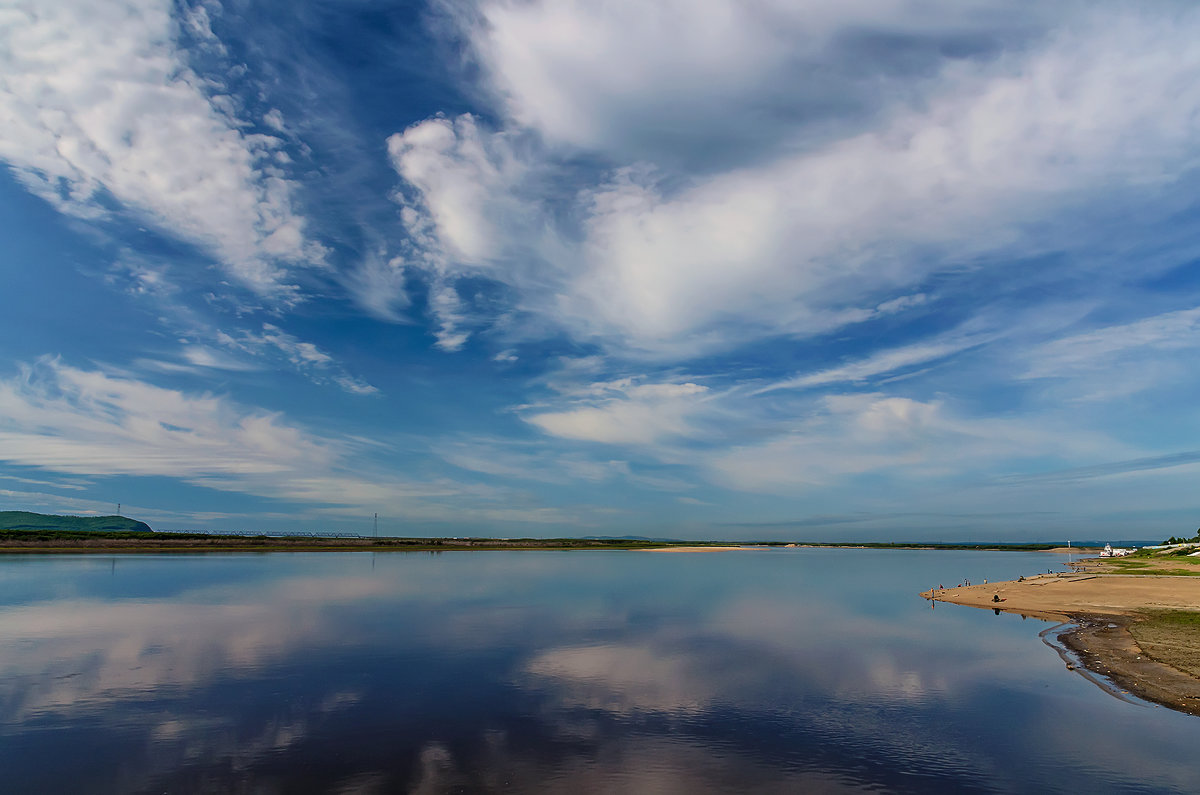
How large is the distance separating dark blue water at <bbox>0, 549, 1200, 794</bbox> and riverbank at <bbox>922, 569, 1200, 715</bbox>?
6.56 ft

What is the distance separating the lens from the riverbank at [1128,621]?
24.9 metres

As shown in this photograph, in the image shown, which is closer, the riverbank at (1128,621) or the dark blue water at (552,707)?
the dark blue water at (552,707)

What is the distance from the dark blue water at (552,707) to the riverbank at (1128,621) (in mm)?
2000

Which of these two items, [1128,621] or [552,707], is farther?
[1128,621]

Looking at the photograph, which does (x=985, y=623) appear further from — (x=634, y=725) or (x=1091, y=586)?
(x=634, y=725)

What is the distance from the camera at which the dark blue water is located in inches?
639

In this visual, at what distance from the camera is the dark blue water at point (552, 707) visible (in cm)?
1623

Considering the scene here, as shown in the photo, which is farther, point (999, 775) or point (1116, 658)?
point (1116, 658)

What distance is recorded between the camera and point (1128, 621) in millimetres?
39812

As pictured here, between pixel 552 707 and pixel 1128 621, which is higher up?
pixel 552 707

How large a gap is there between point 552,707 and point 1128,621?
41.1 meters

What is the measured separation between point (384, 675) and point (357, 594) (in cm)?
3640

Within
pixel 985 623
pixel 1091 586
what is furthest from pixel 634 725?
pixel 1091 586

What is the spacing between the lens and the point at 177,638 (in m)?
34.2
